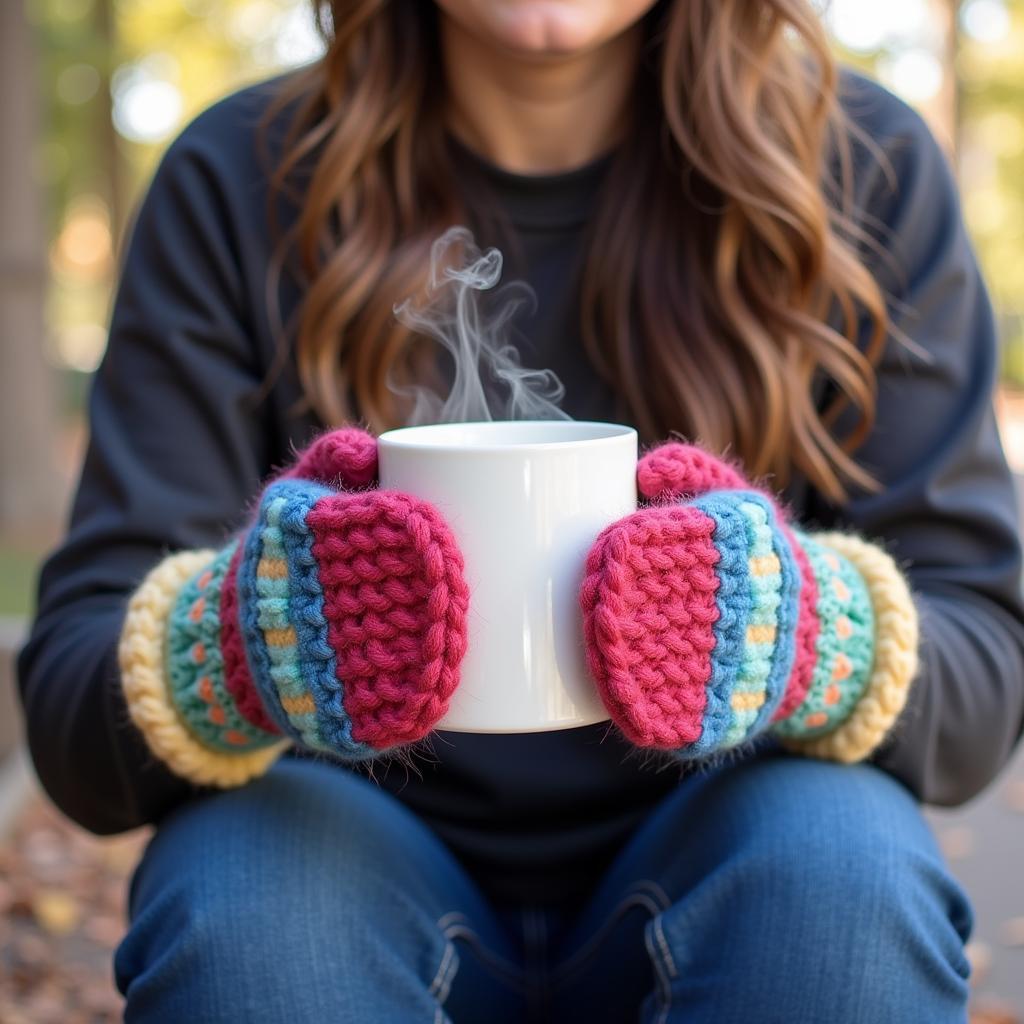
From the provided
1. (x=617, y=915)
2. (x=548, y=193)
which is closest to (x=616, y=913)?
(x=617, y=915)

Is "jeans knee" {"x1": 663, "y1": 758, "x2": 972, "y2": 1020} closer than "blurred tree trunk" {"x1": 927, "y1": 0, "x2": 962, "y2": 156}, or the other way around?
"jeans knee" {"x1": 663, "y1": 758, "x2": 972, "y2": 1020}

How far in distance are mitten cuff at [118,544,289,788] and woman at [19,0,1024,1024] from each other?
7 centimetres

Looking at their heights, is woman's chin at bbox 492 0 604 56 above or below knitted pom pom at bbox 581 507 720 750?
above

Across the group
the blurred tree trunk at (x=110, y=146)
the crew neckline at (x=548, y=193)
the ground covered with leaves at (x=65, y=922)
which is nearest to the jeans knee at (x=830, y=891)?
the crew neckline at (x=548, y=193)

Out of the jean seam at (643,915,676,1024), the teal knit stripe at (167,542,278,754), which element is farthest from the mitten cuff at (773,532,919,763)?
the teal knit stripe at (167,542,278,754)

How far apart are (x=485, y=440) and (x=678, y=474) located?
0.57 ft

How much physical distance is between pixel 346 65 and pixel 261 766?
83 centimetres

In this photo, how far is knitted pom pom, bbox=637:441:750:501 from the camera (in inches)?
38.9

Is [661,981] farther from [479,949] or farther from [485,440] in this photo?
[485,440]

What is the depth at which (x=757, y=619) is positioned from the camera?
0.96 m

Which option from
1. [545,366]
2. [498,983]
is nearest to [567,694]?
[498,983]

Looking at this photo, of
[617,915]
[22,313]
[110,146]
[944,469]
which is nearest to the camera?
[617,915]

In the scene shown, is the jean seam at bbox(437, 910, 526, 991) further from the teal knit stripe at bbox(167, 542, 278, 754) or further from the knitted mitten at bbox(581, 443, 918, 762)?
the knitted mitten at bbox(581, 443, 918, 762)

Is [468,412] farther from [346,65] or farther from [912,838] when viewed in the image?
[912,838]
